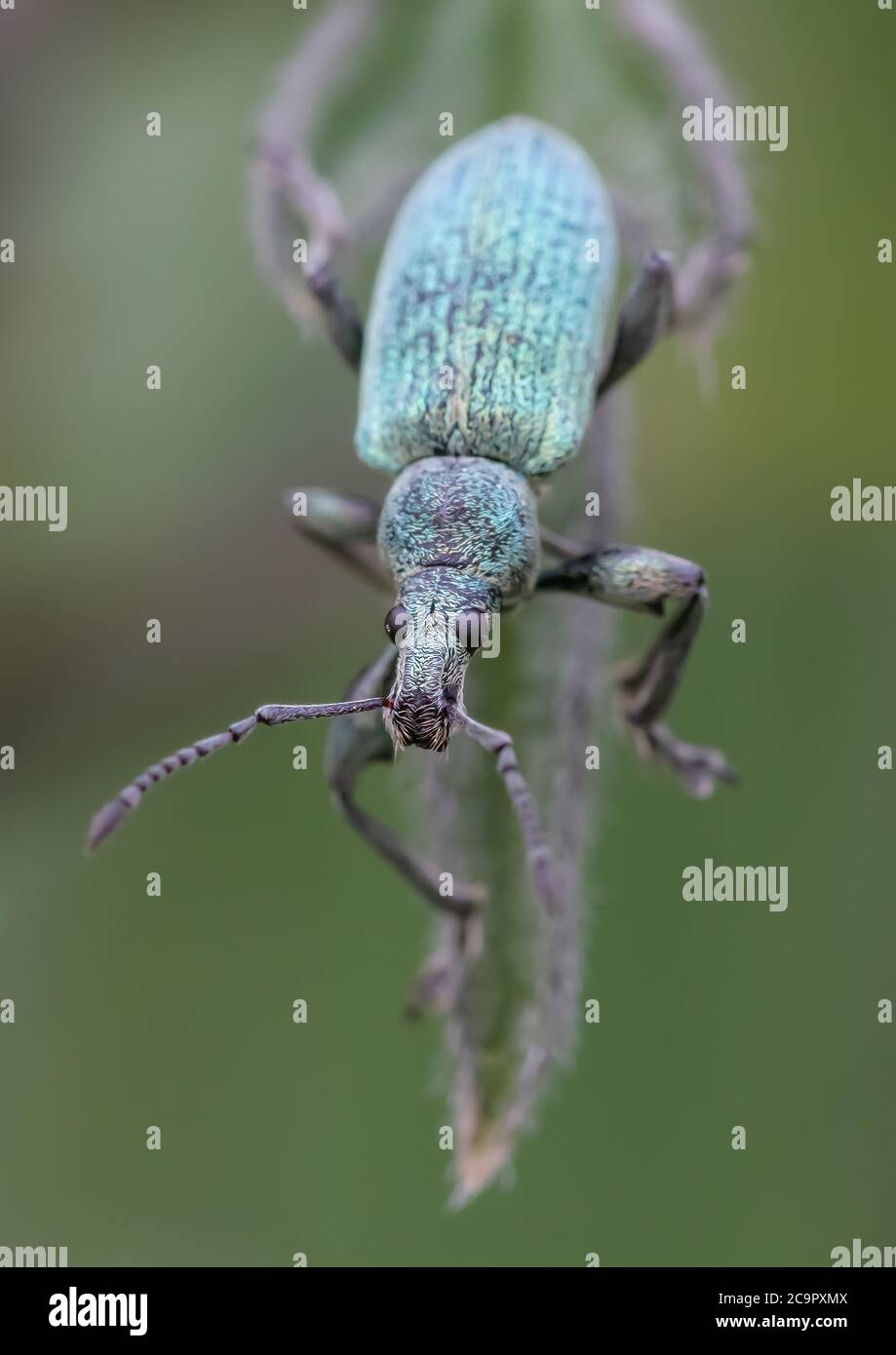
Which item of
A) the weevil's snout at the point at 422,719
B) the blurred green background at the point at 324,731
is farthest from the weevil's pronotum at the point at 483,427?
the blurred green background at the point at 324,731

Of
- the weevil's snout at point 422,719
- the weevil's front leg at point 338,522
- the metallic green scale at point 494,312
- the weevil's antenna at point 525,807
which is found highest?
the metallic green scale at point 494,312

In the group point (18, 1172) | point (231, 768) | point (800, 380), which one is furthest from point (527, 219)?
point (18, 1172)

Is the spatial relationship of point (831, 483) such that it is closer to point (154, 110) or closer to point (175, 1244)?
point (154, 110)

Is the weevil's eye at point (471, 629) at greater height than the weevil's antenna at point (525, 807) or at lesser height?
greater

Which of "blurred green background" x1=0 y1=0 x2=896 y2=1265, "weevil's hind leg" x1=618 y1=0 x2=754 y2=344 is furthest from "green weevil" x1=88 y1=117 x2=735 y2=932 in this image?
"blurred green background" x1=0 y1=0 x2=896 y2=1265

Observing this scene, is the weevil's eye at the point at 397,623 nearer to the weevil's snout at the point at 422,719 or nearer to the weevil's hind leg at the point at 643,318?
the weevil's snout at the point at 422,719

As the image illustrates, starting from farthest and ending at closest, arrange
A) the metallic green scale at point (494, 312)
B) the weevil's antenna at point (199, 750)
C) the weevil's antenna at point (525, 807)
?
the metallic green scale at point (494, 312) < the weevil's antenna at point (199, 750) < the weevil's antenna at point (525, 807)

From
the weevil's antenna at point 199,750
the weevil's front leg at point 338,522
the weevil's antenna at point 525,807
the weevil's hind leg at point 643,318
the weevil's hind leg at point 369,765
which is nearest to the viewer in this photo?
the weevil's antenna at point 525,807
